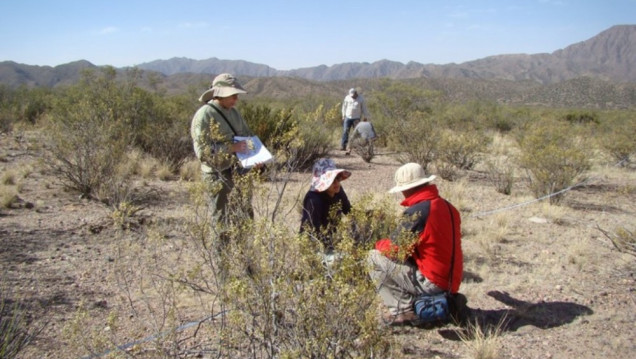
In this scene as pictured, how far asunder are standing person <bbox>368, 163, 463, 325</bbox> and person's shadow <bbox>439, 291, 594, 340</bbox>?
31cm

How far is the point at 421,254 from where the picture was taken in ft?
10.6

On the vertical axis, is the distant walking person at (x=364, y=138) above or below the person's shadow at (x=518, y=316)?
above

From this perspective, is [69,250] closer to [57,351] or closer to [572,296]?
[57,351]

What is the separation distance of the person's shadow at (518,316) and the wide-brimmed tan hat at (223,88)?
7.79 ft

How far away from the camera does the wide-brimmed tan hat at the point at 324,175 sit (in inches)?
138

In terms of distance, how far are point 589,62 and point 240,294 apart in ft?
740

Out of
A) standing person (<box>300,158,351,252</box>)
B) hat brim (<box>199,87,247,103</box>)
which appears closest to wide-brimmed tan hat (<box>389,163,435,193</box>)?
standing person (<box>300,158,351,252</box>)

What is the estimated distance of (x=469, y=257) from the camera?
482 centimetres

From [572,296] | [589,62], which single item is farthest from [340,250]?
[589,62]

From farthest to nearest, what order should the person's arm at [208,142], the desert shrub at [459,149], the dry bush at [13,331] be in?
1. the desert shrub at [459,149]
2. the person's arm at [208,142]
3. the dry bush at [13,331]

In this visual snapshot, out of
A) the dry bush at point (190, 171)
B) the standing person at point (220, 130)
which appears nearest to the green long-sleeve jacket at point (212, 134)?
the standing person at point (220, 130)

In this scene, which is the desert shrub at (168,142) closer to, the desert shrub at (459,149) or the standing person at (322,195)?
the desert shrub at (459,149)

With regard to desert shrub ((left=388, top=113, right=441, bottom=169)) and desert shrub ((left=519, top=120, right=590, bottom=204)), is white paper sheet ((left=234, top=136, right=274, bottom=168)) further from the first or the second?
desert shrub ((left=388, top=113, right=441, bottom=169))

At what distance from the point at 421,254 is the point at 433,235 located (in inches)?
7.6
